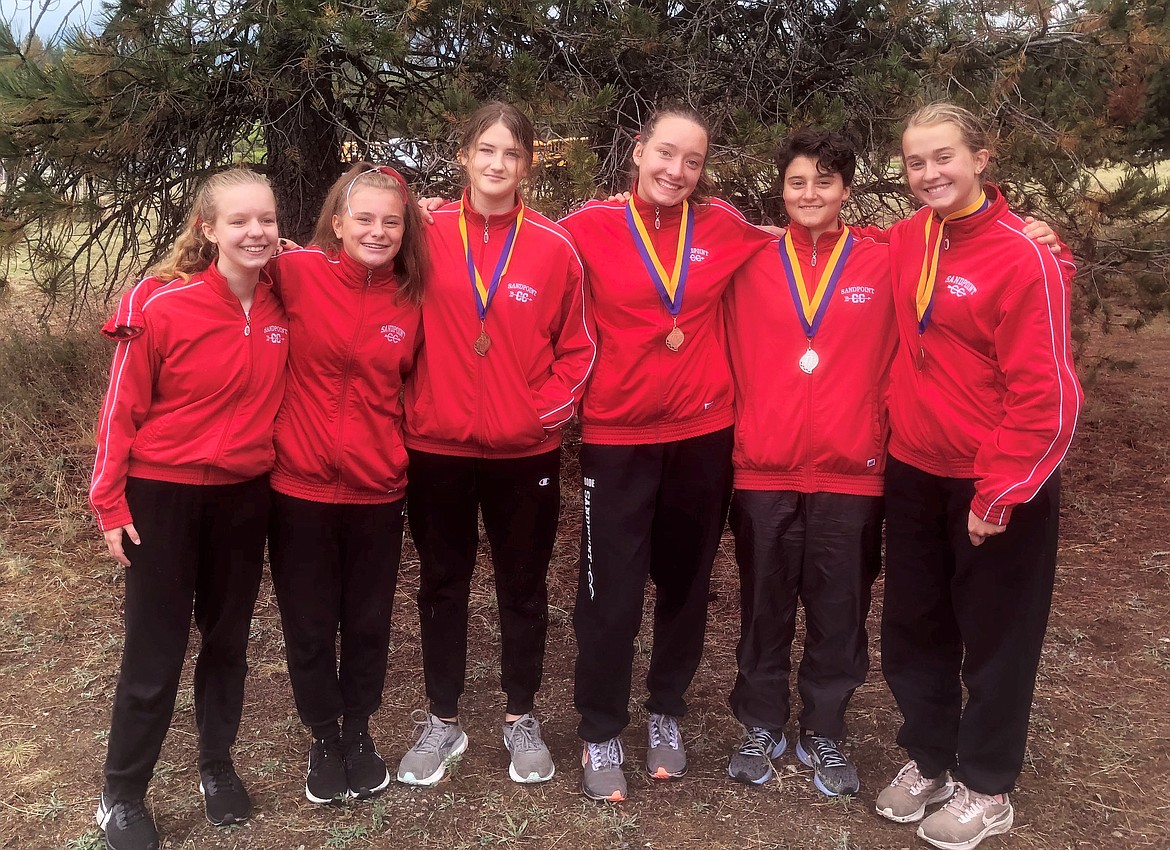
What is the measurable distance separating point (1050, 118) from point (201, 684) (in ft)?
15.8

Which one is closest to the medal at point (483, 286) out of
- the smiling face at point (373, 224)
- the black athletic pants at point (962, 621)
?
the smiling face at point (373, 224)

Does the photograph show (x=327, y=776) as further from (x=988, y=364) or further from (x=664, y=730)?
(x=988, y=364)

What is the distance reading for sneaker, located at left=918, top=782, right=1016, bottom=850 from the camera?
3.01 metres

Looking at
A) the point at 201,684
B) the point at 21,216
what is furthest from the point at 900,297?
the point at 21,216

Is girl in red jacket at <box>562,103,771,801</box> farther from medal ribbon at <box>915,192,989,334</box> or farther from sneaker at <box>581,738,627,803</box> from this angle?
medal ribbon at <box>915,192,989,334</box>

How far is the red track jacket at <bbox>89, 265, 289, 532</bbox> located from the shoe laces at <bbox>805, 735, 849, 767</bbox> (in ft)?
7.14

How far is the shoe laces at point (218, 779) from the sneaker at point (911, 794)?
2209 mm

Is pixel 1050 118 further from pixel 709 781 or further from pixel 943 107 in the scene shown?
pixel 709 781

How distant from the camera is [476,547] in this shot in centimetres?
326

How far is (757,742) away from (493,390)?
1630mm

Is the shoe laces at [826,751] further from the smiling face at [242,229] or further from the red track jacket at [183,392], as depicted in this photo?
the smiling face at [242,229]

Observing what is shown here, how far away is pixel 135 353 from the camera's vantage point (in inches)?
106

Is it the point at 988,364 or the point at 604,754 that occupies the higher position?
the point at 988,364

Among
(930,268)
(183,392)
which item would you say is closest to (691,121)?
(930,268)
